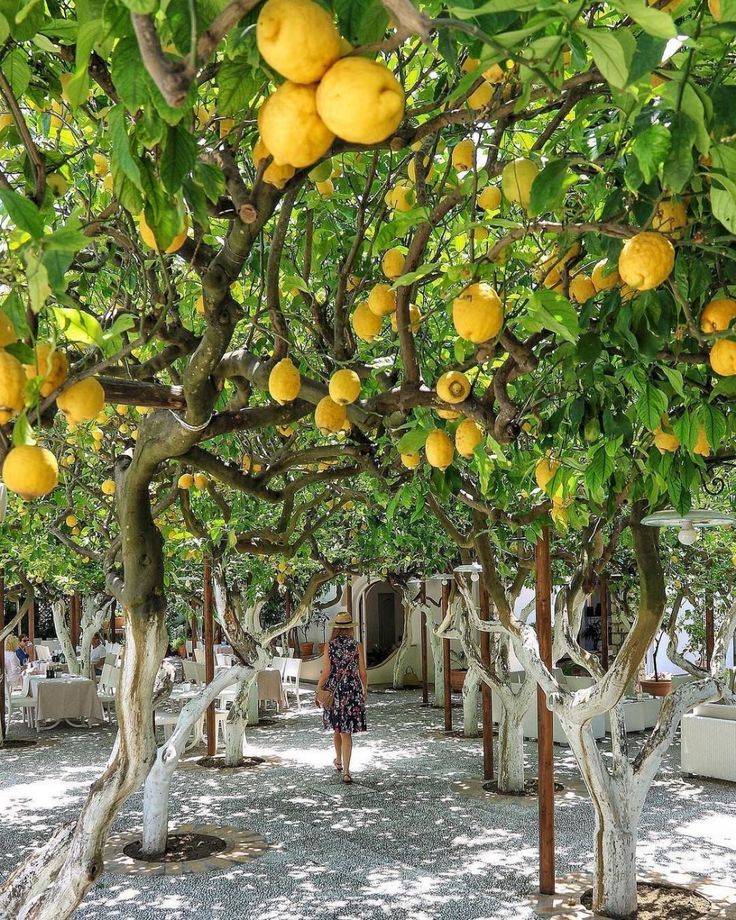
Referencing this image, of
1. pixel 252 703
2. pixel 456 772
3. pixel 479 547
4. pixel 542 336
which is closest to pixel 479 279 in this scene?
pixel 542 336

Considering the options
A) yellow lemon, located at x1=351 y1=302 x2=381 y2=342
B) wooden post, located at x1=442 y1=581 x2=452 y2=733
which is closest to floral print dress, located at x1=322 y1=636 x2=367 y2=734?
wooden post, located at x1=442 y1=581 x2=452 y2=733

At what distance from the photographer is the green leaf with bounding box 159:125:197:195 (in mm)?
1108

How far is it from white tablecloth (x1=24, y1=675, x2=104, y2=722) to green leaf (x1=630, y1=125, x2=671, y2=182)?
39.3 ft

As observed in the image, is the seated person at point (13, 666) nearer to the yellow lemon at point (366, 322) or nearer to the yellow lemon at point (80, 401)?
the yellow lemon at point (366, 322)

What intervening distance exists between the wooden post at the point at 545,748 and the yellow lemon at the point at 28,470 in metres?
3.91

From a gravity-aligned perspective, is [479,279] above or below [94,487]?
below

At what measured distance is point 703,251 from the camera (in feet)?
6.04

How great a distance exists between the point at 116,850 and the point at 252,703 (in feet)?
18.7

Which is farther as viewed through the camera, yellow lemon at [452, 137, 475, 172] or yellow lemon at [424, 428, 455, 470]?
yellow lemon at [424, 428, 455, 470]

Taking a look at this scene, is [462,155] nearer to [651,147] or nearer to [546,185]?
[546,185]

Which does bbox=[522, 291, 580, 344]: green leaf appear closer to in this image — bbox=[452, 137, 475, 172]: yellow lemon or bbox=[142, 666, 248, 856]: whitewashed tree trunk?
bbox=[452, 137, 475, 172]: yellow lemon

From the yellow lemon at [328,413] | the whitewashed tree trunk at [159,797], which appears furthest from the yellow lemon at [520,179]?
the whitewashed tree trunk at [159,797]

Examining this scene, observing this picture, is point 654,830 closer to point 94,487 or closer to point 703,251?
point 94,487

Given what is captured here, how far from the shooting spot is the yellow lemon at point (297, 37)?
0.84 m
